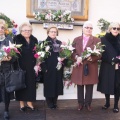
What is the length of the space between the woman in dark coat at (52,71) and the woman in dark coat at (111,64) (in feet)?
2.50

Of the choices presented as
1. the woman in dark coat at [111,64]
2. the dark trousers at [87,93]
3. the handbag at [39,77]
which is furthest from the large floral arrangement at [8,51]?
the woman in dark coat at [111,64]

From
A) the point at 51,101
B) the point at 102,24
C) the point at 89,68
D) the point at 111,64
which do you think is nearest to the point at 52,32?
the point at 89,68

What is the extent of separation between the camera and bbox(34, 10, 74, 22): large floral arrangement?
477 cm

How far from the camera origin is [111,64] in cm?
404

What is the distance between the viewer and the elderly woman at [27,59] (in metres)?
3.91

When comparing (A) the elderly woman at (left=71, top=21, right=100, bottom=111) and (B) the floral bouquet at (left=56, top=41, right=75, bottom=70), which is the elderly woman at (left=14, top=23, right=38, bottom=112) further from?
(A) the elderly woman at (left=71, top=21, right=100, bottom=111)

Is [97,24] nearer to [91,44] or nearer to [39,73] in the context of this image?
[91,44]

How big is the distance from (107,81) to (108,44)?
2.14 feet

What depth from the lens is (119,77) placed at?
4.08 m

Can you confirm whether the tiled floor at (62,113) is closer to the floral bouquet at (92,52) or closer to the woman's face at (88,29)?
the floral bouquet at (92,52)

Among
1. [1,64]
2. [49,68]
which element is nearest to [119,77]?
[49,68]

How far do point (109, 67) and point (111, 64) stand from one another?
8 cm

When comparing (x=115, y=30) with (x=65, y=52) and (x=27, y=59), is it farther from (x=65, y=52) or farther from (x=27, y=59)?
(x=27, y=59)

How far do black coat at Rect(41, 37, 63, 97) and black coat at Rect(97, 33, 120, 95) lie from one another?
749 millimetres
